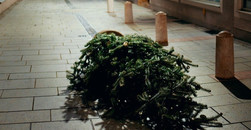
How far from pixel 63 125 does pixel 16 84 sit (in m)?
2.23

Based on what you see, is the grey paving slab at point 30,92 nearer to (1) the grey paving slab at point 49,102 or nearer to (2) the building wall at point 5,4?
(1) the grey paving slab at point 49,102

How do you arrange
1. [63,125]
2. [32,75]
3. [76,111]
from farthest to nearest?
[32,75], [76,111], [63,125]

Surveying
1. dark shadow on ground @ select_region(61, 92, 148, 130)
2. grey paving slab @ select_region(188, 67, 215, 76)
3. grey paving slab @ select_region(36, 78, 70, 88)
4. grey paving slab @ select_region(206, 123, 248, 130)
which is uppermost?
grey paving slab @ select_region(36, 78, 70, 88)

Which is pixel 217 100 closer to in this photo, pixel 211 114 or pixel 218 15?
pixel 211 114

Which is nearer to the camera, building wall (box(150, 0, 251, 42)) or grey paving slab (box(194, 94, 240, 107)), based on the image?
grey paving slab (box(194, 94, 240, 107))

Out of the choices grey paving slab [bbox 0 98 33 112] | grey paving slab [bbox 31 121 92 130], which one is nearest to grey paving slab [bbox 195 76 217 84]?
grey paving slab [bbox 31 121 92 130]

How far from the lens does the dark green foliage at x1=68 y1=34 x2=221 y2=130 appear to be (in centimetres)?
457

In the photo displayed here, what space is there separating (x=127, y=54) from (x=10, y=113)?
6.26ft

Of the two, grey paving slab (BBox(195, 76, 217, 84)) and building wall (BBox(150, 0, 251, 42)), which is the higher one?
building wall (BBox(150, 0, 251, 42))

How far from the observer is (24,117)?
16.7 feet

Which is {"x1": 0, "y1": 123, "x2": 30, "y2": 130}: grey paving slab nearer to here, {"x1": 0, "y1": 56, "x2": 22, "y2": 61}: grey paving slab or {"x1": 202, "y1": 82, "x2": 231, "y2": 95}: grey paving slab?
{"x1": 202, "y1": 82, "x2": 231, "y2": 95}: grey paving slab

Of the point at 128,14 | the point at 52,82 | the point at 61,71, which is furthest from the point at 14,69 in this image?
the point at 128,14

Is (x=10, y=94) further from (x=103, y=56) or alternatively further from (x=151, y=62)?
(x=151, y=62)

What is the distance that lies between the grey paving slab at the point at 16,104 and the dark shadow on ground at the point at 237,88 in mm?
3228
